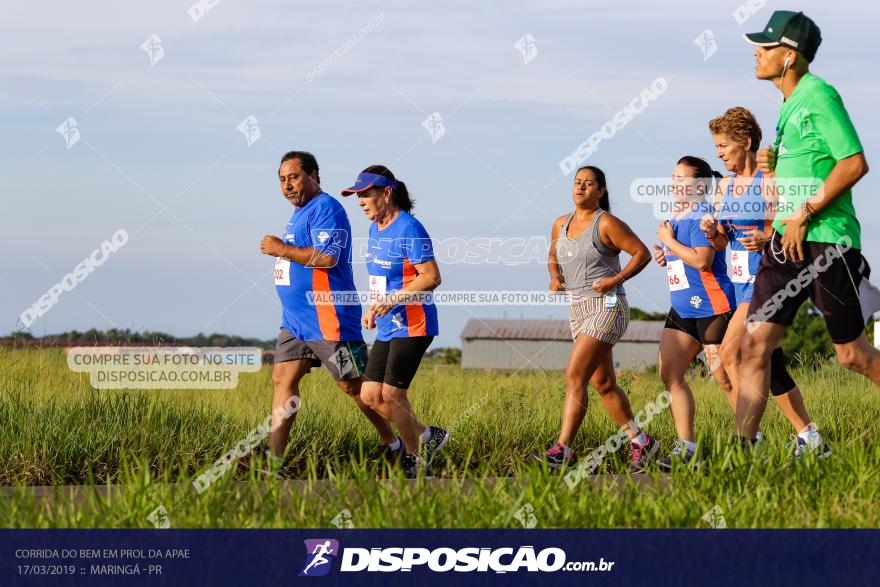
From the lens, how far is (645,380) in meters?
12.1

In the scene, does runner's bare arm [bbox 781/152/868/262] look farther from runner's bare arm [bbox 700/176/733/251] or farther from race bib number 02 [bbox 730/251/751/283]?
race bib number 02 [bbox 730/251/751/283]

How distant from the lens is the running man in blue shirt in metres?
7.86

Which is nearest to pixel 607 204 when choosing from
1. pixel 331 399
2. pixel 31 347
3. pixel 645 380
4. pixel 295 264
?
pixel 295 264

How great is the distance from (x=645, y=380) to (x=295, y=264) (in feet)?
17.4

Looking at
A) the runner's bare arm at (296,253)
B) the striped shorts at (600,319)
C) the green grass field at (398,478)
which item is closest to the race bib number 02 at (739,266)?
the striped shorts at (600,319)

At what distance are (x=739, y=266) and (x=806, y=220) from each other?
4.78ft

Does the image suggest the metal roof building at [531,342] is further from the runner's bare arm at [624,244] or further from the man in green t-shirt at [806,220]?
the man in green t-shirt at [806,220]

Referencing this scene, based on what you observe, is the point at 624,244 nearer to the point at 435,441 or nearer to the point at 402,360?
the point at 402,360

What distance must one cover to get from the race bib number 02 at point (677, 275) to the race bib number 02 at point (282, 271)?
262cm

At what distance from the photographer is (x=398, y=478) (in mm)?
5797

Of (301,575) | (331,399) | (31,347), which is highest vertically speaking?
(31,347)

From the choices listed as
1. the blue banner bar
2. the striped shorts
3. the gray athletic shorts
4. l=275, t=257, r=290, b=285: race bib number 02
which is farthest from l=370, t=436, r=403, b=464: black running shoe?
the blue banner bar

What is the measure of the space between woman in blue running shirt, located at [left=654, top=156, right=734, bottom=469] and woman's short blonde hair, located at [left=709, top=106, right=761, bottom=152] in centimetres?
30

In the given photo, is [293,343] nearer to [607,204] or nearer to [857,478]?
[607,204]
